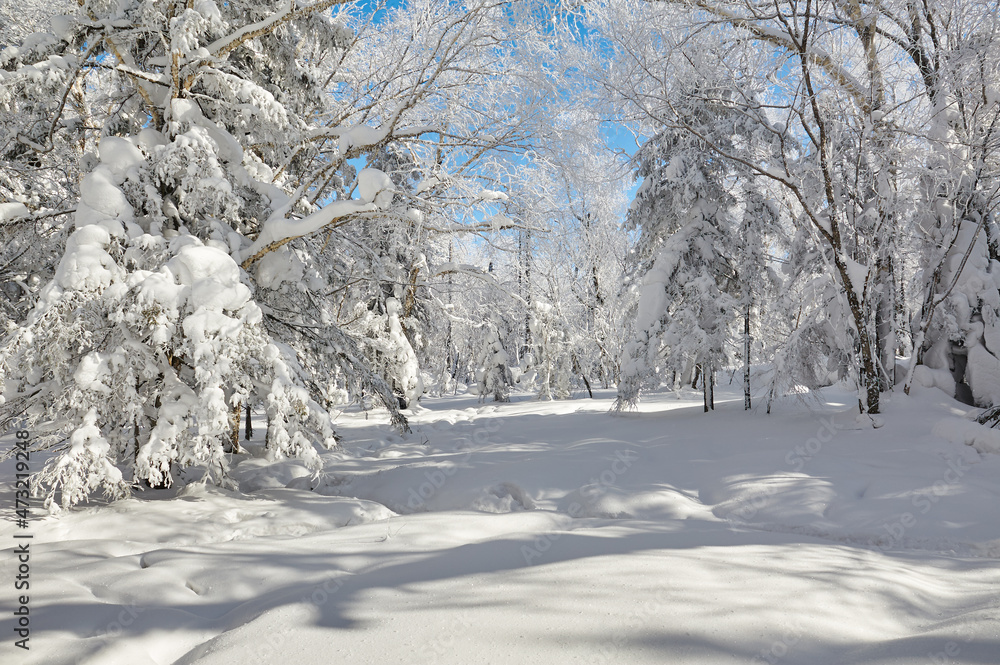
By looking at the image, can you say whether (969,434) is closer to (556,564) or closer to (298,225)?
(556,564)

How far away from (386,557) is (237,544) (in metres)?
1.21

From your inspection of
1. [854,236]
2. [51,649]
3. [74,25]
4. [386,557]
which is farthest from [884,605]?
[74,25]

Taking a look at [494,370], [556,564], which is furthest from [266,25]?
[494,370]

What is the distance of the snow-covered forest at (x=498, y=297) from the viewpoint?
252 cm

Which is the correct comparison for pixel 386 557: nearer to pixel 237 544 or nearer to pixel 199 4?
pixel 237 544

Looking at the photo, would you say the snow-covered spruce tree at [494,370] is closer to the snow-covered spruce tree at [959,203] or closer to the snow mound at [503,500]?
the snow-covered spruce tree at [959,203]

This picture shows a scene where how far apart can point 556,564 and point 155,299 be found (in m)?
4.20

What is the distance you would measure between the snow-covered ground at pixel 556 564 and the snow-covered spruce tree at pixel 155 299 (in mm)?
734

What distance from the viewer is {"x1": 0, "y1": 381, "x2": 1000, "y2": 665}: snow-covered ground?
219 cm

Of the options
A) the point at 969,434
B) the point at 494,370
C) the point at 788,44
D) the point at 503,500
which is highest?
the point at 788,44

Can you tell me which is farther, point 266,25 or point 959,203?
point 959,203

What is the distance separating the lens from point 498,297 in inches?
433

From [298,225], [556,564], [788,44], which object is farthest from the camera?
[788,44]

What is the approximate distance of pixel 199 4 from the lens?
5297 mm
